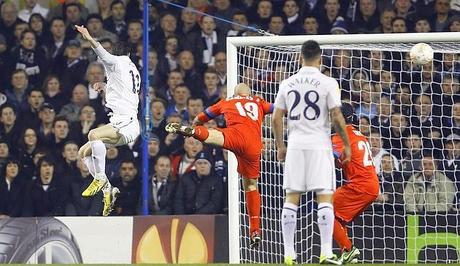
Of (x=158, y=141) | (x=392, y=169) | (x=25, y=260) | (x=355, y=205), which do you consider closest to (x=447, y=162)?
(x=392, y=169)

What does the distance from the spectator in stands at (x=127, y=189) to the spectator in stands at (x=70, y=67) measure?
175cm

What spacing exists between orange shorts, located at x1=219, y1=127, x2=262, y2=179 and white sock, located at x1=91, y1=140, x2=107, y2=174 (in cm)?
134

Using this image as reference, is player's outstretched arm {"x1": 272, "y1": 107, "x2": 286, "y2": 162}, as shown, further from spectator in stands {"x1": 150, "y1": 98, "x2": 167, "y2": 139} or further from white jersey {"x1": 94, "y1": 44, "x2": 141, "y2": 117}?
spectator in stands {"x1": 150, "y1": 98, "x2": 167, "y2": 139}

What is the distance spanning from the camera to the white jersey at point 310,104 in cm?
1265

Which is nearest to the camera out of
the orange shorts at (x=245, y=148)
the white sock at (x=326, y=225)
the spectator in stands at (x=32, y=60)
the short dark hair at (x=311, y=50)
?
the short dark hair at (x=311, y=50)

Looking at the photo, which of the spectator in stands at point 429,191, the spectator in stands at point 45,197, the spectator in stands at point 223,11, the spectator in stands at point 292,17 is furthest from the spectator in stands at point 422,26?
the spectator in stands at point 45,197

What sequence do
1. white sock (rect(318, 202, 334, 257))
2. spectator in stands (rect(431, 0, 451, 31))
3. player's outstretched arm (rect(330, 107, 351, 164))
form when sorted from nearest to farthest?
player's outstretched arm (rect(330, 107, 351, 164)) → white sock (rect(318, 202, 334, 257)) → spectator in stands (rect(431, 0, 451, 31))

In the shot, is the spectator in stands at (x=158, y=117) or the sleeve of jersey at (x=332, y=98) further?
the spectator in stands at (x=158, y=117)

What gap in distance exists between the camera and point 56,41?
19.8 m

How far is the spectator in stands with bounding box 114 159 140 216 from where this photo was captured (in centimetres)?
1791

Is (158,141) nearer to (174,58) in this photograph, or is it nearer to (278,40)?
(174,58)

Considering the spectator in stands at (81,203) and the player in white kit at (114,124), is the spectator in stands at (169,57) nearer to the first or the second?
the spectator in stands at (81,203)

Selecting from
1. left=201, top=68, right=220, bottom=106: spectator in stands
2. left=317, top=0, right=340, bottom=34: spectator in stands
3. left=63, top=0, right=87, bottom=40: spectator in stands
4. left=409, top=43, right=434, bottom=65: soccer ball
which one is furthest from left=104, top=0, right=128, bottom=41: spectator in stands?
left=409, top=43, right=434, bottom=65: soccer ball

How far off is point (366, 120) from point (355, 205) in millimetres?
1961
